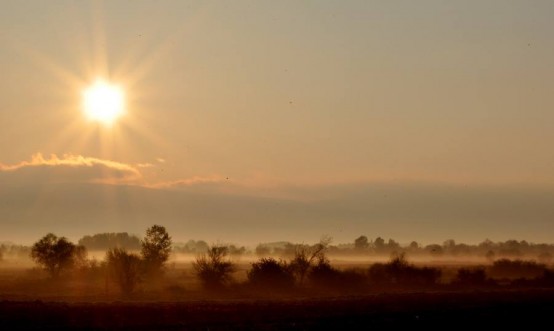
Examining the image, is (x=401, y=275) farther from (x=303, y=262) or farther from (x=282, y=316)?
(x=282, y=316)

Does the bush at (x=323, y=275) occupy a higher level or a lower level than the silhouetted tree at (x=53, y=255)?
lower

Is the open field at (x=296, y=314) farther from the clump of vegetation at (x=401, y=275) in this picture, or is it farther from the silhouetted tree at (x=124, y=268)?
the clump of vegetation at (x=401, y=275)

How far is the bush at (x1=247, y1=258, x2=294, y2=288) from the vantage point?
86312 mm

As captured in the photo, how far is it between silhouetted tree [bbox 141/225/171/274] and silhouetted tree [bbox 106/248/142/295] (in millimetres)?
10574

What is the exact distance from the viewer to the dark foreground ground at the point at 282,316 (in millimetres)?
42125

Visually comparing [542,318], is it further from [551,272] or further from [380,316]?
[551,272]

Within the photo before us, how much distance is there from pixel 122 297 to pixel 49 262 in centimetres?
4155

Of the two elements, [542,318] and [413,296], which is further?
[413,296]

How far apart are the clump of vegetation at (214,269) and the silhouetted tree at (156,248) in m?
11.1

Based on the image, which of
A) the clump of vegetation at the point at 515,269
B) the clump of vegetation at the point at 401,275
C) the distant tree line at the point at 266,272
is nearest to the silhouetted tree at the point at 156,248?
the distant tree line at the point at 266,272

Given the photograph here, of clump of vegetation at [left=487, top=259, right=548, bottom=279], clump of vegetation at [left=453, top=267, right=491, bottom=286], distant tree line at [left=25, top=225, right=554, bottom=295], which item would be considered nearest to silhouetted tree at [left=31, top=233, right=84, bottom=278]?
distant tree line at [left=25, top=225, right=554, bottom=295]

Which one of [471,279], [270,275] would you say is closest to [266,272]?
[270,275]

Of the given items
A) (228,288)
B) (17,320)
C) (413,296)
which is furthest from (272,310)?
Result: (228,288)

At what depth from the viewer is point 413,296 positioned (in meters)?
68.2
